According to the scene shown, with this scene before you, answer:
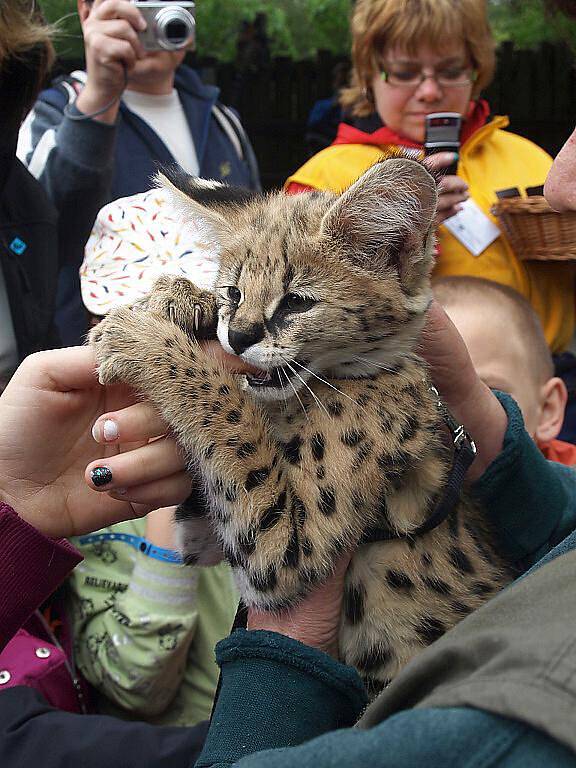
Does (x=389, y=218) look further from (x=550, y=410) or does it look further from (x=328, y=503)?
(x=550, y=410)

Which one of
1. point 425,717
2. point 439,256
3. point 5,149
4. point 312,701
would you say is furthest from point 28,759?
point 439,256

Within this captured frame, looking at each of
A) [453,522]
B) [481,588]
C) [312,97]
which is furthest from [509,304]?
[312,97]

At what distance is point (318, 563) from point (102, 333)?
632 mm

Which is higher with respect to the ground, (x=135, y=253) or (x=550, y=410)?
(x=135, y=253)

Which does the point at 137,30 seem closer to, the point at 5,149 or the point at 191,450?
the point at 5,149

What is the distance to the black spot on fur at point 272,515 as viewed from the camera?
166 centimetres

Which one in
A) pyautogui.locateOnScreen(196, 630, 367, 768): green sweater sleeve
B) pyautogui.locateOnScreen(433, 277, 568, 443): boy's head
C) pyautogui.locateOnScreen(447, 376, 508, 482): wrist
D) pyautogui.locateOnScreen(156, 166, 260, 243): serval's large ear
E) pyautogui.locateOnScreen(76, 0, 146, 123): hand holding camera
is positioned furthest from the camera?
pyautogui.locateOnScreen(76, 0, 146, 123): hand holding camera

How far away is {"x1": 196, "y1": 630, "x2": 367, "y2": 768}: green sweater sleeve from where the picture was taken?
1.45 metres

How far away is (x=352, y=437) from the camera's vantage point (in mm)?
1726

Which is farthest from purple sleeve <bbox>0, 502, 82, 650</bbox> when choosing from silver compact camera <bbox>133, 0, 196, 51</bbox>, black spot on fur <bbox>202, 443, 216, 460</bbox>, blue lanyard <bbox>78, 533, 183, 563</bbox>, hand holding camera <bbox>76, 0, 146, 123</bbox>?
silver compact camera <bbox>133, 0, 196, 51</bbox>

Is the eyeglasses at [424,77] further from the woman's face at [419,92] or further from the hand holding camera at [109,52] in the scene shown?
the hand holding camera at [109,52]

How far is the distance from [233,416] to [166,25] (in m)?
2.38

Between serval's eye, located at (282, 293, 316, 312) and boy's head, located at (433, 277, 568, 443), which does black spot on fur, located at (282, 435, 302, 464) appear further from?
boy's head, located at (433, 277, 568, 443)

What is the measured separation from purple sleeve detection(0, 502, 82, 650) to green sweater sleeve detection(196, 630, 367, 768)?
1.30ft
